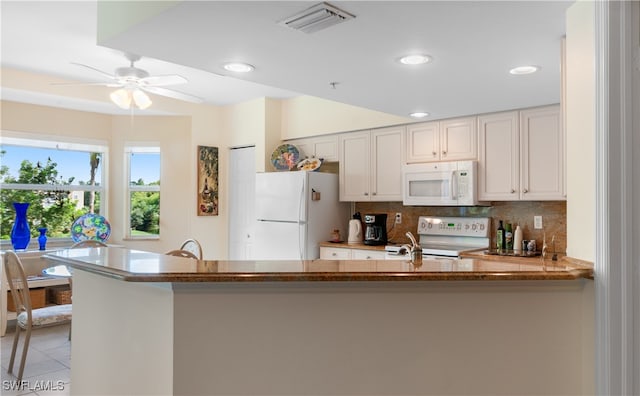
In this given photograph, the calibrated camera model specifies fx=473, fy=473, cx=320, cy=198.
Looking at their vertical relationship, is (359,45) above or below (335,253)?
above

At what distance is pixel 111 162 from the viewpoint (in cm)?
609

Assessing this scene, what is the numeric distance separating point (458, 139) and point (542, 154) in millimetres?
770

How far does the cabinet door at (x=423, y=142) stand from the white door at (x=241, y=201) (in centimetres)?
202

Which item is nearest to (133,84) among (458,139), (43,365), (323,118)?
(323,118)

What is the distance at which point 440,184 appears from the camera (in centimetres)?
444

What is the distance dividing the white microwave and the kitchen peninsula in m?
2.47

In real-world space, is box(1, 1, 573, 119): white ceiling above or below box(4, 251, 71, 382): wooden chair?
above

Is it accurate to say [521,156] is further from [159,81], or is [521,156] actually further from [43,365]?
[43,365]

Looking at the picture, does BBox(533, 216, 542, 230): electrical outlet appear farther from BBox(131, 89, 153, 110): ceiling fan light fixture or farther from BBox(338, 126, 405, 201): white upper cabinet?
BBox(131, 89, 153, 110): ceiling fan light fixture

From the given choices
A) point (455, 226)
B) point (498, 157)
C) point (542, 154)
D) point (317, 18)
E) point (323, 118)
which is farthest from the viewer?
point (323, 118)

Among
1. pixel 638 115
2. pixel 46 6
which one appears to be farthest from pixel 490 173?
pixel 46 6

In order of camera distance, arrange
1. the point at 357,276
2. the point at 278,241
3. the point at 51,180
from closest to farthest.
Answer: the point at 357,276 < the point at 278,241 < the point at 51,180

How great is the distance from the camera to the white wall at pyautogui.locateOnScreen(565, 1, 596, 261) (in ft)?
5.76

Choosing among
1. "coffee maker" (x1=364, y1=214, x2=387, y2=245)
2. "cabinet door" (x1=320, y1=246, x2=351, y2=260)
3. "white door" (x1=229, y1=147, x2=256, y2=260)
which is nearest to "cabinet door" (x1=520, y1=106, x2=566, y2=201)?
"coffee maker" (x1=364, y1=214, x2=387, y2=245)
